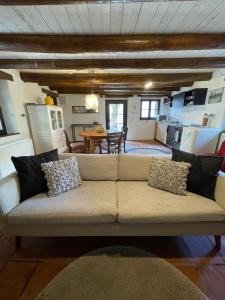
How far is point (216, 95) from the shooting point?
11.8 feet

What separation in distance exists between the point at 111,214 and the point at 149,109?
21.1ft

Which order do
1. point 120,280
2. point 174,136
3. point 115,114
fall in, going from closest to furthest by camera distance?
point 120,280, point 174,136, point 115,114

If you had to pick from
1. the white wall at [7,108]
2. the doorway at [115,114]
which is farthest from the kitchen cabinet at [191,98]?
the white wall at [7,108]

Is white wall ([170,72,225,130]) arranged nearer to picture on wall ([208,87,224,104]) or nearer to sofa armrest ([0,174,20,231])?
picture on wall ([208,87,224,104])

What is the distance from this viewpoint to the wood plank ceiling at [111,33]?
139 centimetres

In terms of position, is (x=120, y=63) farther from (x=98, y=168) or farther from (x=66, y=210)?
(x=66, y=210)

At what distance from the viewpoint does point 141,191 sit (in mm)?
1664

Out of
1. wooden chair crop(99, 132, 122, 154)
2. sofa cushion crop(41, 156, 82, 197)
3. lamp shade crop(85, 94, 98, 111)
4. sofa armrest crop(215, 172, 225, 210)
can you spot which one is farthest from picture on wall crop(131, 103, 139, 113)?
sofa armrest crop(215, 172, 225, 210)

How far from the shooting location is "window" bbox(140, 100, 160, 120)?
6.93 metres

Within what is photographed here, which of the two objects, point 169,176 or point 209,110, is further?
point 209,110

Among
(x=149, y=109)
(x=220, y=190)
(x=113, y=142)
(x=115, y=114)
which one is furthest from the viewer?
(x=149, y=109)

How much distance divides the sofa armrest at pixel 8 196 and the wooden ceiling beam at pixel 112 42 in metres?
1.64

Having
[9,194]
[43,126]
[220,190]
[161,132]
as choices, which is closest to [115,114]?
[161,132]

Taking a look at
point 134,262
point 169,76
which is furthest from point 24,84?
point 134,262
